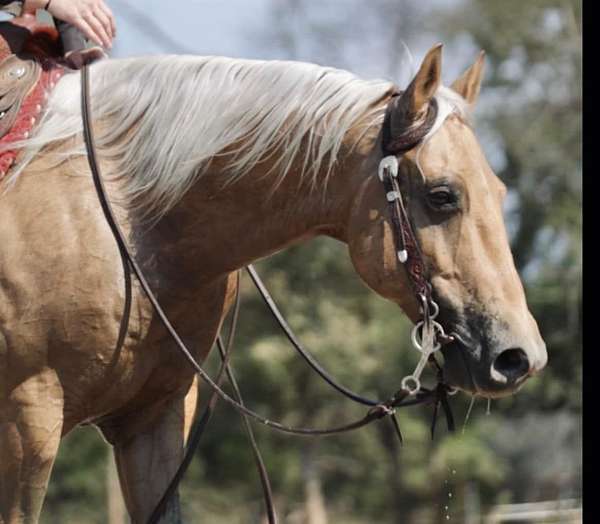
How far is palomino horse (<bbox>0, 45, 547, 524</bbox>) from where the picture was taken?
389cm

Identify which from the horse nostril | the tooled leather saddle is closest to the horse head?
the horse nostril

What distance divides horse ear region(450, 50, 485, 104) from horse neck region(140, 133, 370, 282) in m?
0.47

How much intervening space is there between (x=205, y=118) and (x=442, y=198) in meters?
0.85

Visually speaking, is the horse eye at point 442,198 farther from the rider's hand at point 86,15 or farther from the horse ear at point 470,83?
the rider's hand at point 86,15

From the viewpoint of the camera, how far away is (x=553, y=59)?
17.8 metres

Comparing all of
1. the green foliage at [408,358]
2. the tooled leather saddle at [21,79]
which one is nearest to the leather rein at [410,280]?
the tooled leather saddle at [21,79]

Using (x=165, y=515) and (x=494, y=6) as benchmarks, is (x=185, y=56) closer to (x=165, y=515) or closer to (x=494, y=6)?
(x=165, y=515)

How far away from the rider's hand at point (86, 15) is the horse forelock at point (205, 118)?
0.74 ft

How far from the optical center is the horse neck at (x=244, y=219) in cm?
412

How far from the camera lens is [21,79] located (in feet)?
14.2

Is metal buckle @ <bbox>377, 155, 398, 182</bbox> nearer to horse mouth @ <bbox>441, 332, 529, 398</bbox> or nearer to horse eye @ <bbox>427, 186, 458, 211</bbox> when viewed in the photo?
horse eye @ <bbox>427, 186, 458, 211</bbox>

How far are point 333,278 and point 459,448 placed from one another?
272 cm

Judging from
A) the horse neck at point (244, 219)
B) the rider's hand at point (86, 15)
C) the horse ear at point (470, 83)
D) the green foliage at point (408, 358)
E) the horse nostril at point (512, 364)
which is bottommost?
the green foliage at point (408, 358)
